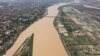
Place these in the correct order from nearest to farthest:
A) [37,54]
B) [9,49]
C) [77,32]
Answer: [37,54] < [9,49] < [77,32]

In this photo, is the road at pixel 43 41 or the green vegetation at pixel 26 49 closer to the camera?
the green vegetation at pixel 26 49

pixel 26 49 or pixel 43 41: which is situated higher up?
pixel 26 49

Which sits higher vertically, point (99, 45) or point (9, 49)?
point (9, 49)

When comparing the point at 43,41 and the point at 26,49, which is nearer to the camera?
the point at 26,49

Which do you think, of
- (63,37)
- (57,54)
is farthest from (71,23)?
(57,54)

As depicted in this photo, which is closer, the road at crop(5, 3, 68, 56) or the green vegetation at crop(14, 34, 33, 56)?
the green vegetation at crop(14, 34, 33, 56)

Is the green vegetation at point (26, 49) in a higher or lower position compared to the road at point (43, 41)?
higher

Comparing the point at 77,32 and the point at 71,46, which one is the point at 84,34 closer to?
the point at 77,32

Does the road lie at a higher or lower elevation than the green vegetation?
lower
